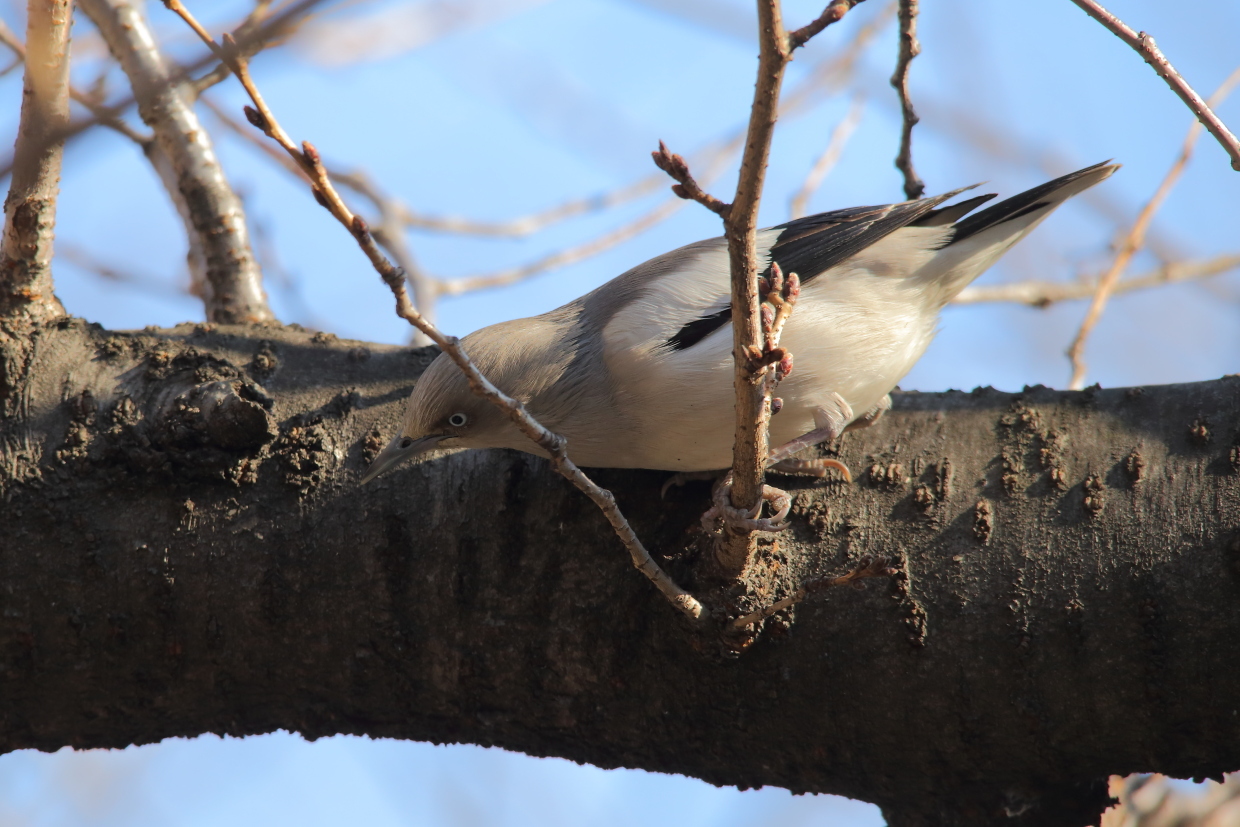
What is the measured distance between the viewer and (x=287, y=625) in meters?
2.40

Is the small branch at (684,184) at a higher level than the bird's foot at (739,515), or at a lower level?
higher

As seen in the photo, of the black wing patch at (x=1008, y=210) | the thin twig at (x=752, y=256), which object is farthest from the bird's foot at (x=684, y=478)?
the black wing patch at (x=1008, y=210)

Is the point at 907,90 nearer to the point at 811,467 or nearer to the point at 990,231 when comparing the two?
the point at 990,231

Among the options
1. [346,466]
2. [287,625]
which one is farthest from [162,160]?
[287,625]

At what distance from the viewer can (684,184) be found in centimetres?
162

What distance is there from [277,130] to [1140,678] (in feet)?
6.75

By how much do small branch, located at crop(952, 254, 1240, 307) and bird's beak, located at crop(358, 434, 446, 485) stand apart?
2.87 metres

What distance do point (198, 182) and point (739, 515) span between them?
101 inches

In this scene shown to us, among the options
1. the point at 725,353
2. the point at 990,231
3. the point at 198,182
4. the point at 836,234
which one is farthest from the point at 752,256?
the point at 198,182

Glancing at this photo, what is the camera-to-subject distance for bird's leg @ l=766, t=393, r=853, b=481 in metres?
2.46

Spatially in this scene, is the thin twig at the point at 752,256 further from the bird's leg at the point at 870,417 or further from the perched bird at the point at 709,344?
the bird's leg at the point at 870,417

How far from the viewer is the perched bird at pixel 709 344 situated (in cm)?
257

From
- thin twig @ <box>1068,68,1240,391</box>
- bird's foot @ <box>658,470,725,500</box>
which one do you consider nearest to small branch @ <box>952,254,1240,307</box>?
thin twig @ <box>1068,68,1240,391</box>

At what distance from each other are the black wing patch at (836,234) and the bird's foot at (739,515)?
89 centimetres
